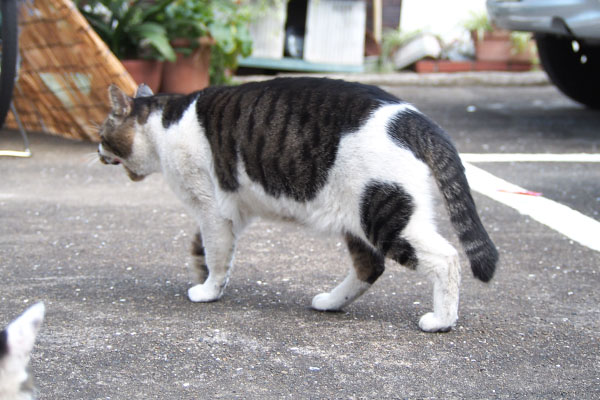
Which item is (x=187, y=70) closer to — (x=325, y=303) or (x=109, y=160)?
(x=109, y=160)

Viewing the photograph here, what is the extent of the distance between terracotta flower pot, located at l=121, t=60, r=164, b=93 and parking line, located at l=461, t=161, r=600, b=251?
3259 millimetres

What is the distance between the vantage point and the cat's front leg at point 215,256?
329 centimetres

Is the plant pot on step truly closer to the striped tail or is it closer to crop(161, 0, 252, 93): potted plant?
crop(161, 0, 252, 93): potted plant

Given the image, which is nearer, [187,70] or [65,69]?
[65,69]

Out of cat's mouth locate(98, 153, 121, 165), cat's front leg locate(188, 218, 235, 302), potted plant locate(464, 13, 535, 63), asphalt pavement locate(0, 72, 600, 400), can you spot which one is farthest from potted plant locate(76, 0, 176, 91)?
potted plant locate(464, 13, 535, 63)

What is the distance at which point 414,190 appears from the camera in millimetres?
2824

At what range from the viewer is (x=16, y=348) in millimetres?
1702

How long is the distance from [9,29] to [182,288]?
2.30 m

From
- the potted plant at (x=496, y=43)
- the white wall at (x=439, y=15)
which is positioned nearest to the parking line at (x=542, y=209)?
the potted plant at (x=496, y=43)

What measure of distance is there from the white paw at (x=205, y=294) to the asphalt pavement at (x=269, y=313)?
49mm

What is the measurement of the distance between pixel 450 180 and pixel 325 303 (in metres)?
0.76

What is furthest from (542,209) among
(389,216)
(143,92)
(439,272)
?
(143,92)

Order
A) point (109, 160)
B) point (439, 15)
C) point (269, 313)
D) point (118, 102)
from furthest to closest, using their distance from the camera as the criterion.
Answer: point (439, 15)
point (109, 160)
point (118, 102)
point (269, 313)

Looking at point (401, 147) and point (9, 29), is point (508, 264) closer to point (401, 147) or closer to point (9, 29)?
point (401, 147)
